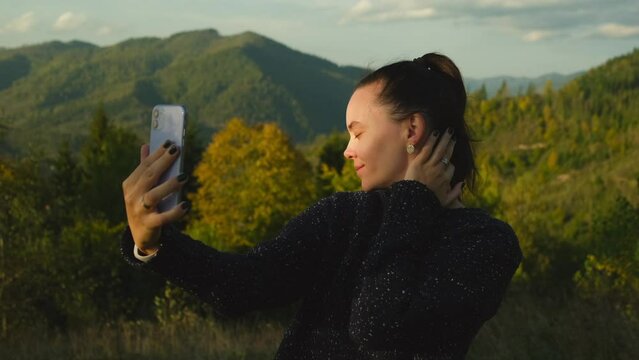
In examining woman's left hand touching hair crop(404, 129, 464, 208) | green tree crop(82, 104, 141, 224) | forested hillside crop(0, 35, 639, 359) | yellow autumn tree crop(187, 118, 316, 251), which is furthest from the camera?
green tree crop(82, 104, 141, 224)

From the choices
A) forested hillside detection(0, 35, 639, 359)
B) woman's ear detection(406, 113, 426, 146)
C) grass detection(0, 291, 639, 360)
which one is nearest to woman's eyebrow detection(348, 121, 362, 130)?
woman's ear detection(406, 113, 426, 146)

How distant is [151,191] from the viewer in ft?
4.48

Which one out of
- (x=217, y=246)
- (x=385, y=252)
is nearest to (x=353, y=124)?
(x=385, y=252)

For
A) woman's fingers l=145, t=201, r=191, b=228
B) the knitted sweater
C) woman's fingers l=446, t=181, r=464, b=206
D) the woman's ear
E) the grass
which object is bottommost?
the grass

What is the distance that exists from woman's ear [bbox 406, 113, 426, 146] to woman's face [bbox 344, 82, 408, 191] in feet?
0.04

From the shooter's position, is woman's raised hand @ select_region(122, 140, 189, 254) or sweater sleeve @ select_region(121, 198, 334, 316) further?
sweater sleeve @ select_region(121, 198, 334, 316)

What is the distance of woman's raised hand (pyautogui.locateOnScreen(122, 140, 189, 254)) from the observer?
1369 mm

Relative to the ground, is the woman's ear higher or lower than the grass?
higher

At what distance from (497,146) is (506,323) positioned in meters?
150

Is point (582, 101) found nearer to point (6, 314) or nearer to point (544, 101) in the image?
point (544, 101)

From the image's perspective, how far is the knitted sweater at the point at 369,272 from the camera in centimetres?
160

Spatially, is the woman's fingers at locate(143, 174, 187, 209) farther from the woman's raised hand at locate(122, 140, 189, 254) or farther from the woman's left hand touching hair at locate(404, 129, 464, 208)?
the woman's left hand touching hair at locate(404, 129, 464, 208)

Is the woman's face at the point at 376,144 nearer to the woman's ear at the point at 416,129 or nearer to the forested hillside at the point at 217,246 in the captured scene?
the woman's ear at the point at 416,129

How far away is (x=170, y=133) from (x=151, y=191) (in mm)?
145
